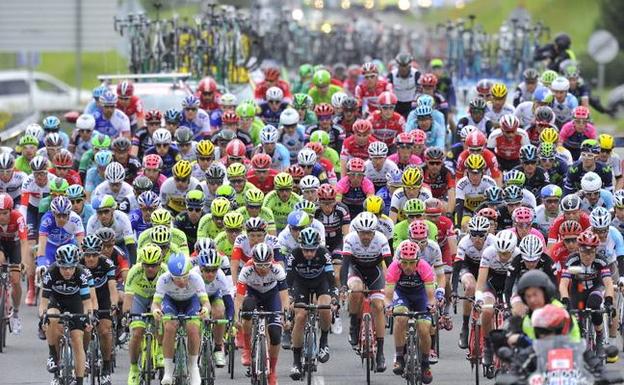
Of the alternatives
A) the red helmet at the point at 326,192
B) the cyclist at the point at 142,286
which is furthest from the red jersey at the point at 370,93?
the cyclist at the point at 142,286

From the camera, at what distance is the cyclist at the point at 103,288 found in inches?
808

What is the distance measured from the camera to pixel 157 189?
25109 millimetres

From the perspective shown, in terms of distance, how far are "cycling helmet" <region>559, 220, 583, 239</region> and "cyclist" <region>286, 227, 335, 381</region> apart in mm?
2473

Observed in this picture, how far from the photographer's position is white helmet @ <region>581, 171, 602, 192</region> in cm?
2362

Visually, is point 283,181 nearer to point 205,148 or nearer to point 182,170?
point 182,170

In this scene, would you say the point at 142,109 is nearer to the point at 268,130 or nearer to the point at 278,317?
the point at 268,130

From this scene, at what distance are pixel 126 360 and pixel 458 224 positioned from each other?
479cm

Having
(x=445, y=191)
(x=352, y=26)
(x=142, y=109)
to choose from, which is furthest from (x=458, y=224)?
(x=352, y=26)

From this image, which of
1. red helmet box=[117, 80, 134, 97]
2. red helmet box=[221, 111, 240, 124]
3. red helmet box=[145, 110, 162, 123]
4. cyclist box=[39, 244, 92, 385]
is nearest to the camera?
cyclist box=[39, 244, 92, 385]

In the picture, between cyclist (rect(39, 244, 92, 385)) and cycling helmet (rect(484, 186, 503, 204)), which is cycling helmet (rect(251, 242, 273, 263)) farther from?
cycling helmet (rect(484, 186, 503, 204))

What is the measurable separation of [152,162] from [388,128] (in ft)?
15.1

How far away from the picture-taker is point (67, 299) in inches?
786

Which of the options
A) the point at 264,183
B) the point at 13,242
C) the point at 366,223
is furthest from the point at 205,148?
the point at 366,223

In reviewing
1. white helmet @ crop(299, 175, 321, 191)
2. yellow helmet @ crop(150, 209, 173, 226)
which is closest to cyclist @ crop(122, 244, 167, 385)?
yellow helmet @ crop(150, 209, 173, 226)
